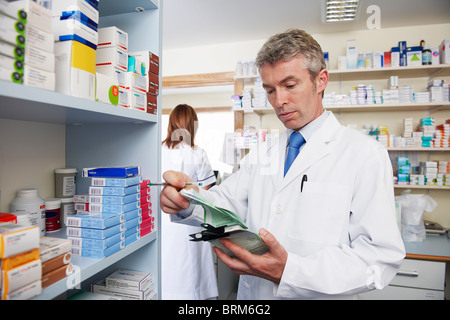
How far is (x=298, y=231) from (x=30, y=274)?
0.91 meters

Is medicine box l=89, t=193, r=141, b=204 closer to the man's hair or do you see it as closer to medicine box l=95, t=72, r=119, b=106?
medicine box l=95, t=72, r=119, b=106

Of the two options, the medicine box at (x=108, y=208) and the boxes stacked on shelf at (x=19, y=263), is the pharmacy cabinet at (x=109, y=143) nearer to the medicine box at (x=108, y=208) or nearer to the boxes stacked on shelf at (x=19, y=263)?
the medicine box at (x=108, y=208)

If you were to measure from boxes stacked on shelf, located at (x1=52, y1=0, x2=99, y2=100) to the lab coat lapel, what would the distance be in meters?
0.84

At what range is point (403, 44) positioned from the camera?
9.30 feet

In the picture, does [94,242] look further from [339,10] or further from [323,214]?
[339,10]

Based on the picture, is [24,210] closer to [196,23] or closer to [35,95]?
[35,95]

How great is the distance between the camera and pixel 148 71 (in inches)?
39.9

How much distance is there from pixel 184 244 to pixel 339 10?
257cm

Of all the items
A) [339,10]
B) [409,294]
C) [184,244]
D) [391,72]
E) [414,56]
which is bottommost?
[409,294]

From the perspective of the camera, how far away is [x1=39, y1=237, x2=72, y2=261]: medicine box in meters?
0.60

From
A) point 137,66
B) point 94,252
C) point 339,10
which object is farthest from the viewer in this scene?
point 339,10

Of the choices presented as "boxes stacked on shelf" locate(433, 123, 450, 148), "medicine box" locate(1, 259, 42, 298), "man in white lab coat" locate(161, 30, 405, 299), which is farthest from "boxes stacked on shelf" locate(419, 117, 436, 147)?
"medicine box" locate(1, 259, 42, 298)

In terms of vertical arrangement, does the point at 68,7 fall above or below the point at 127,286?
above

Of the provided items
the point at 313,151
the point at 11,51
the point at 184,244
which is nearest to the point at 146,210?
the point at 11,51
